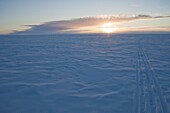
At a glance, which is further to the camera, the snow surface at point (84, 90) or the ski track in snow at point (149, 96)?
the snow surface at point (84, 90)

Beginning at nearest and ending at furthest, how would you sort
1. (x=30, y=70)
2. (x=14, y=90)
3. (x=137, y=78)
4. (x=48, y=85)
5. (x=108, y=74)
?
(x=14, y=90), (x=48, y=85), (x=137, y=78), (x=108, y=74), (x=30, y=70)

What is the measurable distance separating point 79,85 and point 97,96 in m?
1.46

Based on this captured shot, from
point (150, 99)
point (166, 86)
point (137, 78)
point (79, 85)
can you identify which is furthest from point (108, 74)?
point (150, 99)

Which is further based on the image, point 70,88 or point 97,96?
point 70,88

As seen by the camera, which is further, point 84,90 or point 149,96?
A: point 84,90

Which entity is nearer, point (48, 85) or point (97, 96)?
point (97, 96)

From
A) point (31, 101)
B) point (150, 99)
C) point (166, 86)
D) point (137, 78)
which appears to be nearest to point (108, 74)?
point (137, 78)

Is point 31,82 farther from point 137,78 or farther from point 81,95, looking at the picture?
point 137,78

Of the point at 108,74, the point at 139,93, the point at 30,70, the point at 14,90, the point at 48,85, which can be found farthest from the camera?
the point at 30,70

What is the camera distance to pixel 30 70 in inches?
427

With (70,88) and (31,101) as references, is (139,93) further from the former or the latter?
(31,101)

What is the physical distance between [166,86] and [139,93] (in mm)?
1630

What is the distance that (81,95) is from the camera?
23.8 feet

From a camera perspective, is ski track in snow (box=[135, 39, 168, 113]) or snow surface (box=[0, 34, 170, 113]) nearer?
ski track in snow (box=[135, 39, 168, 113])
